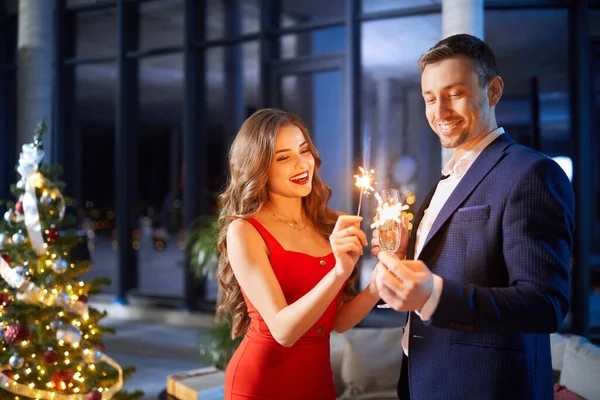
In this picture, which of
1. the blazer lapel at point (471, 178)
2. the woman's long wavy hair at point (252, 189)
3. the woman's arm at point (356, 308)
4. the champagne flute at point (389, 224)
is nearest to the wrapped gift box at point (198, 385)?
the woman's long wavy hair at point (252, 189)

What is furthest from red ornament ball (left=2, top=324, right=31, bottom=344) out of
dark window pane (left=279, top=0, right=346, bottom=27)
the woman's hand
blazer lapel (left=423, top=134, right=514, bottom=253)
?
dark window pane (left=279, top=0, right=346, bottom=27)

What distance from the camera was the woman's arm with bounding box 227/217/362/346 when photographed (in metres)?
1.76

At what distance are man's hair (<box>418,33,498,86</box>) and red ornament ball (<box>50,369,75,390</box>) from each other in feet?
9.07

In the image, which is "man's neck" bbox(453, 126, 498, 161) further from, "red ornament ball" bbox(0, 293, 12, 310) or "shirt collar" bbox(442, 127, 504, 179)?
"red ornament ball" bbox(0, 293, 12, 310)

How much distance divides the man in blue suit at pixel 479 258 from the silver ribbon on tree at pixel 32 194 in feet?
8.19

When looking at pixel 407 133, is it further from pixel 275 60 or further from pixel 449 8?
pixel 449 8

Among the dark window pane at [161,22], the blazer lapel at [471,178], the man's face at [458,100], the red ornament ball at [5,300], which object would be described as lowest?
the red ornament ball at [5,300]

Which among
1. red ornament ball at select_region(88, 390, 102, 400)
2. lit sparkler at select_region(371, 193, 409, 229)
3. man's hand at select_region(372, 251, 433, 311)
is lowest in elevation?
red ornament ball at select_region(88, 390, 102, 400)

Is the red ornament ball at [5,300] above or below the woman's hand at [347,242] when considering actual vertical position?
below

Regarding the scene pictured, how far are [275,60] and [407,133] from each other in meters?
7.29

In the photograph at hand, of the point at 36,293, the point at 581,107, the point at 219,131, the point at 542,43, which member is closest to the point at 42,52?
the point at 36,293

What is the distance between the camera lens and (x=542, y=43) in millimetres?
9609

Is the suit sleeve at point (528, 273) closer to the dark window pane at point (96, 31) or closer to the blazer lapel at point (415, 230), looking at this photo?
the blazer lapel at point (415, 230)

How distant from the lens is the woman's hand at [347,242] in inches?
66.0
